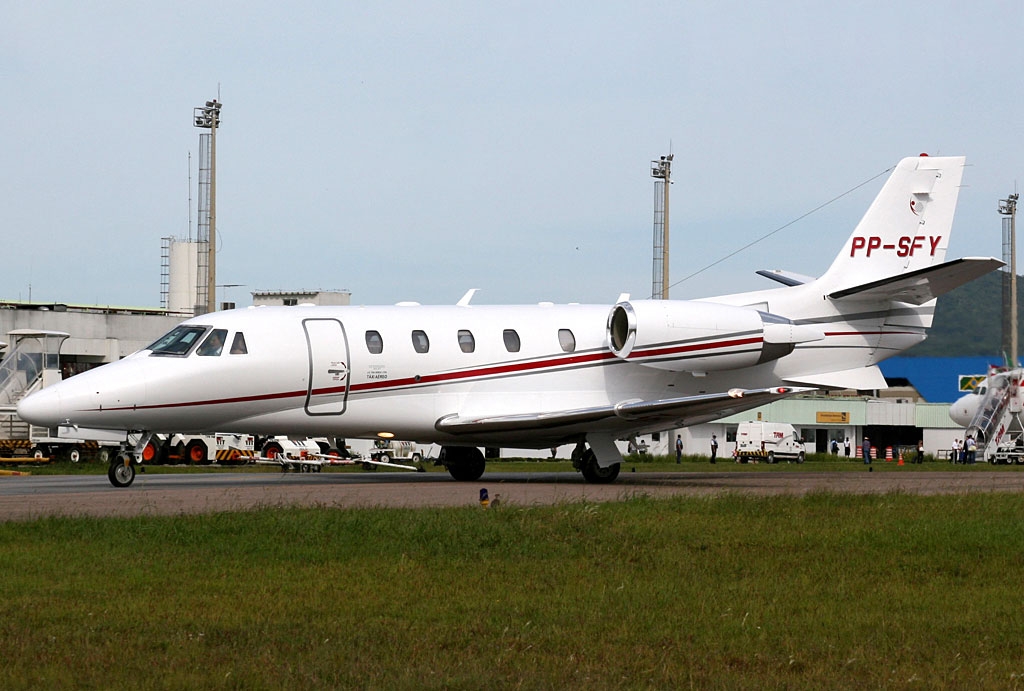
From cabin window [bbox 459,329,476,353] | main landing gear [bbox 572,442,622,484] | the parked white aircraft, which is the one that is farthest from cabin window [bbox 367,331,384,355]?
main landing gear [bbox 572,442,622,484]

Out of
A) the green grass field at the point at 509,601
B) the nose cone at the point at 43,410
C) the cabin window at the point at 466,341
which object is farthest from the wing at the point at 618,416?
the green grass field at the point at 509,601

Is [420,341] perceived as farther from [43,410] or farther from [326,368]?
[43,410]

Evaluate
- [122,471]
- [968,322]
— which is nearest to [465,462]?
[122,471]

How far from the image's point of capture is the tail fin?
27266 mm

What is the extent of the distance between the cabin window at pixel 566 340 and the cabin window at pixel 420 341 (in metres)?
2.76

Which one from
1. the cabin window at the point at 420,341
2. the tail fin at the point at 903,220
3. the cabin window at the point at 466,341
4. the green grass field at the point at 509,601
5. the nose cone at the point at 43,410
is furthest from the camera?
the tail fin at the point at 903,220

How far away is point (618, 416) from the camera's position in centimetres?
2300

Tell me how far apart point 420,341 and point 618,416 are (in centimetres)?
403

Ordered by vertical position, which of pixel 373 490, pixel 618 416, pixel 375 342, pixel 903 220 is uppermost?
pixel 903 220

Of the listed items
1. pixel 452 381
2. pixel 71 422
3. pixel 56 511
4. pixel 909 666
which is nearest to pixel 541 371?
pixel 452 381

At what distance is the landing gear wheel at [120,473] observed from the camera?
2188 centimetres

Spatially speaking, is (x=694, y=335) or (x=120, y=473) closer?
(x=120, y=473)

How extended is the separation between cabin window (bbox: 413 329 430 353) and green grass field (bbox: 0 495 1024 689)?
9101mm

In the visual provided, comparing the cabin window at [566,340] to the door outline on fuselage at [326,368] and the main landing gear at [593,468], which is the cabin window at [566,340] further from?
the door outline on fuselage at [326,368]
